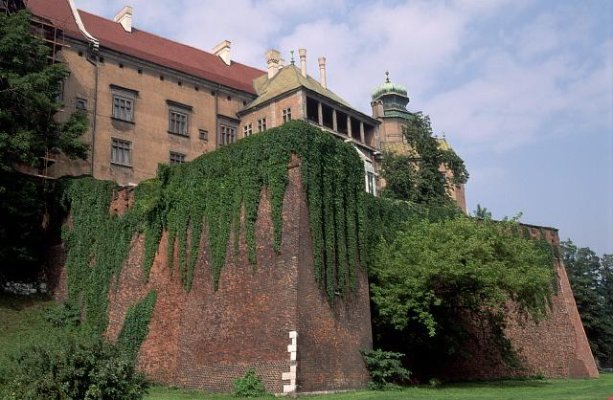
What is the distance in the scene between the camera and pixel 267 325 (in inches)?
827

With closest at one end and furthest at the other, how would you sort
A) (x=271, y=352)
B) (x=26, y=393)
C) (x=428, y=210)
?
(x=26, y=393) < (x=271, y=352) < (x=428, y=210)

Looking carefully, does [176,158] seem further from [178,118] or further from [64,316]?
[64,316]

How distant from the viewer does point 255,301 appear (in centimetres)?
2164

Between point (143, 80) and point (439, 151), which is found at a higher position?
point (143, 80)

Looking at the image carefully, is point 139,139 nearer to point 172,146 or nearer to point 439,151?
point 172,146

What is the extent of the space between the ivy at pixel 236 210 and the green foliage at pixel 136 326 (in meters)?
0.08

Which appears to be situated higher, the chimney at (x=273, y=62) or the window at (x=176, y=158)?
the chimney at (x=273, y=62)

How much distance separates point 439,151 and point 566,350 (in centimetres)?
1662

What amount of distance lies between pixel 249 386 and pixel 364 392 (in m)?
3.66

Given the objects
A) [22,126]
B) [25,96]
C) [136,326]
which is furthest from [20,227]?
[136,326]

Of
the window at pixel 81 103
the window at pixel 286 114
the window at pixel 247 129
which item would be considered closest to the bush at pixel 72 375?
the window at pixel 81 103

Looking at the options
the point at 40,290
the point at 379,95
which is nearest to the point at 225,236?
the point at 40,290

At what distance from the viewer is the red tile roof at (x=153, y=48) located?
137ft

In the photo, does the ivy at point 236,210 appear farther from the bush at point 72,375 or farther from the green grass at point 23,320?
the bush at point 72,375
